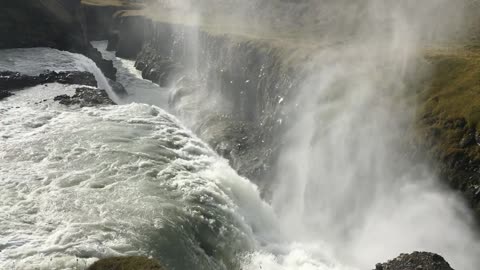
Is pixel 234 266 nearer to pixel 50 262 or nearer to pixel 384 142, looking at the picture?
pixel 50 262

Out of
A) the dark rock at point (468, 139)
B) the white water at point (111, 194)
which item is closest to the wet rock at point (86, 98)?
the white water at point (111, 194)

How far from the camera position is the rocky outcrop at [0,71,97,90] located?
32728mm

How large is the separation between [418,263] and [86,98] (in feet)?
83.7

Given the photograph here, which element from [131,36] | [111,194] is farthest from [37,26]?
[111,194]

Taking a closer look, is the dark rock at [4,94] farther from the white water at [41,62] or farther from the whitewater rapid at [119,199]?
the white water at [41,62]

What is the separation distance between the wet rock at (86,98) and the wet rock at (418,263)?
2331cm

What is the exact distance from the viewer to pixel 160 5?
84062 mm

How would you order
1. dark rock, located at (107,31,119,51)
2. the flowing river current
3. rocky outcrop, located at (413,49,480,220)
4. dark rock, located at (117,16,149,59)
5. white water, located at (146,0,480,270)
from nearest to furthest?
the flowing river current, rocky outcrop, located at (413,49,480,220), white water, located at (146,0,480,270), dark rock, located at (117,16,149,59), dark rock, located at (107,31,119,51)

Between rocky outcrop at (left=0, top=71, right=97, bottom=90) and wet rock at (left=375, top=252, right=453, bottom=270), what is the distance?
96.1 feet

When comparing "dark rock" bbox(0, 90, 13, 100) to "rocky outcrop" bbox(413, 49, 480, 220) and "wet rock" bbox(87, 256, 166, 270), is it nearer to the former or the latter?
"wet rock" bbox(87, 256, 166, 270)

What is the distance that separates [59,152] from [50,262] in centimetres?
991

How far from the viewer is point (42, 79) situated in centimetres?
3425

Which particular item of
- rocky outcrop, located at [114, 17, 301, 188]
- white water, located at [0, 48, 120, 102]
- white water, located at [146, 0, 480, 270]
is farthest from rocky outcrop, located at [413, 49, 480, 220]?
white water, located at [0, 48, 120, 102]

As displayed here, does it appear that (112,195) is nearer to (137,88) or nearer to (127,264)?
(127,264)
